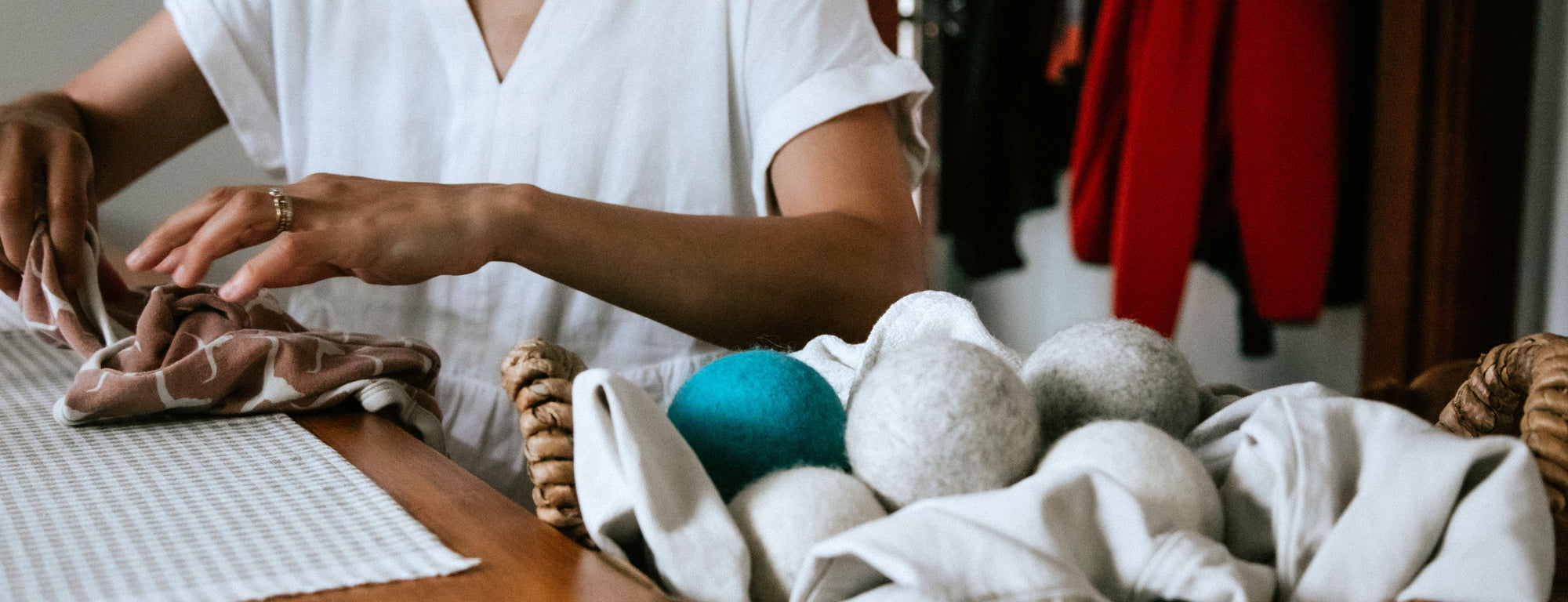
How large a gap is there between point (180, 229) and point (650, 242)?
269 mm

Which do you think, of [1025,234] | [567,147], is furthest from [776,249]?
[1025,234]

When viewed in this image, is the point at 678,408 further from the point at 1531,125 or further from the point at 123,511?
the point at 1531,125

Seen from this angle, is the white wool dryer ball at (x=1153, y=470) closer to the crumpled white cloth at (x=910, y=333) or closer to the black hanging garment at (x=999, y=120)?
the crumpled white cloth at (x=910, y=333)

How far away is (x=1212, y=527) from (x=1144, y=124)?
1.29 m

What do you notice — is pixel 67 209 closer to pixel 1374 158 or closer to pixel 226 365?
pixel 226 365

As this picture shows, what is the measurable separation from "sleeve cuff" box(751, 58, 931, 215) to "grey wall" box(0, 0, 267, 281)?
37.1 inches

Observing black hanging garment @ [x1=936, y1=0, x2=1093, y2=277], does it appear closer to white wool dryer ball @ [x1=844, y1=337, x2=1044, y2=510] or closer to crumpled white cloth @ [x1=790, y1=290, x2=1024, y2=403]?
crumpled white cloth @ [x1=790, y1=290, x2=1024, y2=403]

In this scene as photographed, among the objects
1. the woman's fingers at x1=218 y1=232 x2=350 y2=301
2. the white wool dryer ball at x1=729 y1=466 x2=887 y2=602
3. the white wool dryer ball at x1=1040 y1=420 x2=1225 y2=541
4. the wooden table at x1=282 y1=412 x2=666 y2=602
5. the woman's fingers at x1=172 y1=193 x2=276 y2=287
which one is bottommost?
the wooden table at x1=282 y1=412 x2=666 y2=602

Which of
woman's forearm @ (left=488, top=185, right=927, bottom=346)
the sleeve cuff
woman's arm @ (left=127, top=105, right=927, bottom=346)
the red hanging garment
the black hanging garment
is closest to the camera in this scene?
woman's arm @ (left=127, top=105, right=927, bottom=346)

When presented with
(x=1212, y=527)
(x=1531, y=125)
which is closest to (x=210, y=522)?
(x=1212, y=527)

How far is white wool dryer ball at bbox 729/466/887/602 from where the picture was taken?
29cm

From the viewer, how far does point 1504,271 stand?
1293 mm

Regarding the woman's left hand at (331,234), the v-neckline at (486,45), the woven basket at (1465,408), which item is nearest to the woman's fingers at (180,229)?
the woman's left hand at (331,234)

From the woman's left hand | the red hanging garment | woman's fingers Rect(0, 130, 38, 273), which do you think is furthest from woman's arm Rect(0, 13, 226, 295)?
the red hanging garment
